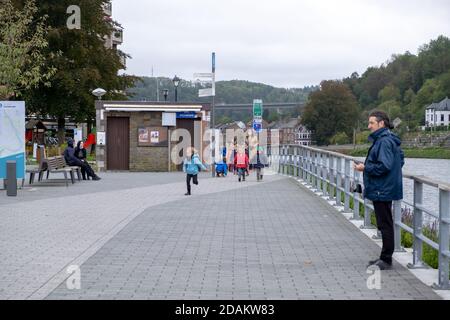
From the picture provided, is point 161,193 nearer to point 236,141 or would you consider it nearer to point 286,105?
point 236,141

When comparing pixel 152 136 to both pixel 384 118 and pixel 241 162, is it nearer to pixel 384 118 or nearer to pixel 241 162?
pixel 241 162

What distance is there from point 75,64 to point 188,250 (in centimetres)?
4527

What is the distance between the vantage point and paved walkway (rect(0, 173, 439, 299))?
320 inches

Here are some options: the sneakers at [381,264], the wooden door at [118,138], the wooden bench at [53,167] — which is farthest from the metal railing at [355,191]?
the wooden bench at [53,167]

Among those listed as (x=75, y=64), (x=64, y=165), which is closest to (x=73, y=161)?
(x=64, y=165)

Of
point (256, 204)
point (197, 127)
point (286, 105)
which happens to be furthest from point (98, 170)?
point (286, 105)

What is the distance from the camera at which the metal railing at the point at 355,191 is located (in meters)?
8.28

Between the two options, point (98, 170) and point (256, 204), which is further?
point (98, 170)

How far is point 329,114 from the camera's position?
3204 inches

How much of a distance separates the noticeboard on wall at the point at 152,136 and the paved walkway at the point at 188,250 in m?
15.4

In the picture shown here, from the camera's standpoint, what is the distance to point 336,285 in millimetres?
8398

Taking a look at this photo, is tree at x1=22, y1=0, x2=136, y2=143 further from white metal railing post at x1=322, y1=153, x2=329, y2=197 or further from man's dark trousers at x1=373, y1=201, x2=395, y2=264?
man's dark trousers at x1=373, y1=201, x2=395, y2=264
